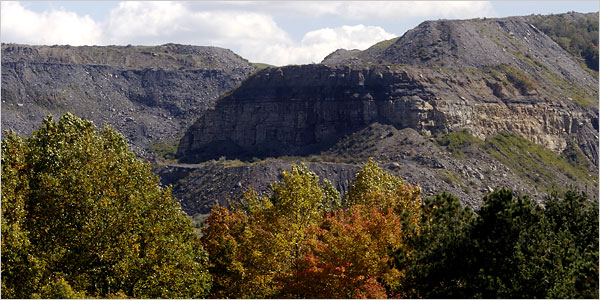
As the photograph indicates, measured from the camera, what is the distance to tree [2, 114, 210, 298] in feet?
157

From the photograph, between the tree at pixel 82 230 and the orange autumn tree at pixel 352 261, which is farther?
the orange autumn tree at pixel 352 261

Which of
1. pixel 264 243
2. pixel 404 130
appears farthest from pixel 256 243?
pixel 404 130

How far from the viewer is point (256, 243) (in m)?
60.5

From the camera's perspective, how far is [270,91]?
190 m

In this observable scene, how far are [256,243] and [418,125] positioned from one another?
108779 millimetres

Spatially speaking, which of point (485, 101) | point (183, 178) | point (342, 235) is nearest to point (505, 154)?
point (485, 101)

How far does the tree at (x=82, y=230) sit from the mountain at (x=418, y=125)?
92378mm

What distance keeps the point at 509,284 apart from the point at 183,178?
129391 mm

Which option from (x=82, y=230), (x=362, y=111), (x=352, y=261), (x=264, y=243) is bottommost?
(x=352, y=261)

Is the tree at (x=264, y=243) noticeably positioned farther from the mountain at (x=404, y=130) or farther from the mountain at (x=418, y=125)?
the mountain at (x=418, y=125)

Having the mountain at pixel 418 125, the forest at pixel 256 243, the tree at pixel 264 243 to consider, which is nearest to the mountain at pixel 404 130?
the mountain at pixel 418 125

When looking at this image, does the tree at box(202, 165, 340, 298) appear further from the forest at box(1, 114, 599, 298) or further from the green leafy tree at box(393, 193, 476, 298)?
the green leafy tree at box(393, 193, 476, 298)

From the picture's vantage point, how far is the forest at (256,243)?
45.3m

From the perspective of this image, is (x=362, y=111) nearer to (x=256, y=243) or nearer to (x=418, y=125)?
(x=418, y=125)
